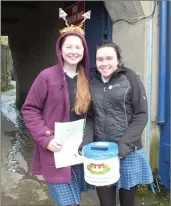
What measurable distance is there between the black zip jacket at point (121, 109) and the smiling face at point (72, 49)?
0.94 feet

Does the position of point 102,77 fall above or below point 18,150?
above

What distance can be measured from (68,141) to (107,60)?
67cm

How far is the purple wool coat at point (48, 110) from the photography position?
7.57ft

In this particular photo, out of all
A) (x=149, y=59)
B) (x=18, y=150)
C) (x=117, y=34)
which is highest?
(x=117, y=34)

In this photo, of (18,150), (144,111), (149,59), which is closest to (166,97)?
(149,59)

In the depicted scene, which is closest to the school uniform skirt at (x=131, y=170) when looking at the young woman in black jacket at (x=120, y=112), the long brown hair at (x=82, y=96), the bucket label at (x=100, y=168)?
the young woman in black jacket at (x=120, y=112)

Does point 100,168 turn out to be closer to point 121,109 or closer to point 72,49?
point 121,109

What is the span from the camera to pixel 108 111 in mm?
2354

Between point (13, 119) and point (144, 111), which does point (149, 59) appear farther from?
point (13, 119)

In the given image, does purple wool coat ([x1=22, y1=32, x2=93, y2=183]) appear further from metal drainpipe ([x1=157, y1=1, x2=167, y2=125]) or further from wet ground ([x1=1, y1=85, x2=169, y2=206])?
metal drainpipe ([x1=157, y1=1, x2=167, y2=125])

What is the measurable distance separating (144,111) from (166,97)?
151 cm

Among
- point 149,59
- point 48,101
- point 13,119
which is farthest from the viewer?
point 13,119

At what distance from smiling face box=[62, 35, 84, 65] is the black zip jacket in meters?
0.29

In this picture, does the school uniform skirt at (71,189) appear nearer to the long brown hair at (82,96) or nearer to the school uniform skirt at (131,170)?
the school uniform skirt at (131,170)
